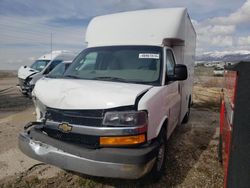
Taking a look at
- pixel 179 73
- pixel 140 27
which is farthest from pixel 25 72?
pixel 179 73

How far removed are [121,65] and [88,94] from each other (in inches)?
52.8

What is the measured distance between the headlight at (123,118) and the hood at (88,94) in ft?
0.34

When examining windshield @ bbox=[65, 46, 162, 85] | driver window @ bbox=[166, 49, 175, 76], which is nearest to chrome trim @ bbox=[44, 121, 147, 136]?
windshield @ bbox=[65, 46, 162, 85]

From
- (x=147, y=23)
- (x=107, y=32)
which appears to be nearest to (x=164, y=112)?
(x=147, y=23)

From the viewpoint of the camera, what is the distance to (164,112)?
12.6 ft

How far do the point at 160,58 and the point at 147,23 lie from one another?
1.28 metres

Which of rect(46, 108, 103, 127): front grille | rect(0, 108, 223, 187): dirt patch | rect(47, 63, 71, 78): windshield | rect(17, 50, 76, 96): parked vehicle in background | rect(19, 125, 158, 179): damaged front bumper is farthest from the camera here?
rect(17, 50, 76, 96): parked vehicle in background

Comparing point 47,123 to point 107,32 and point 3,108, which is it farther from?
point 3,108

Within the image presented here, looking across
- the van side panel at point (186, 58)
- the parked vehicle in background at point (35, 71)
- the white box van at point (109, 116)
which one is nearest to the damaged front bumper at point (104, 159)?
the white box van at point (109, 116)

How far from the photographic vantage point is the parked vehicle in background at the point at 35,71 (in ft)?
35.5

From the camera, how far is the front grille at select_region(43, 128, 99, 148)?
3.00 metres

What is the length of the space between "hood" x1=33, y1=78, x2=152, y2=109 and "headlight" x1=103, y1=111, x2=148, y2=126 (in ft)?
0.34

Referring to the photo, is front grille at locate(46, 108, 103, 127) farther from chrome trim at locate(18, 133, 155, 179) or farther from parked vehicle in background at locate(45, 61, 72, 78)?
parked vehicle in background at locate(45, 61, 72, 78)

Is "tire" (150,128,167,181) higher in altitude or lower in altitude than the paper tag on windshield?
lower
